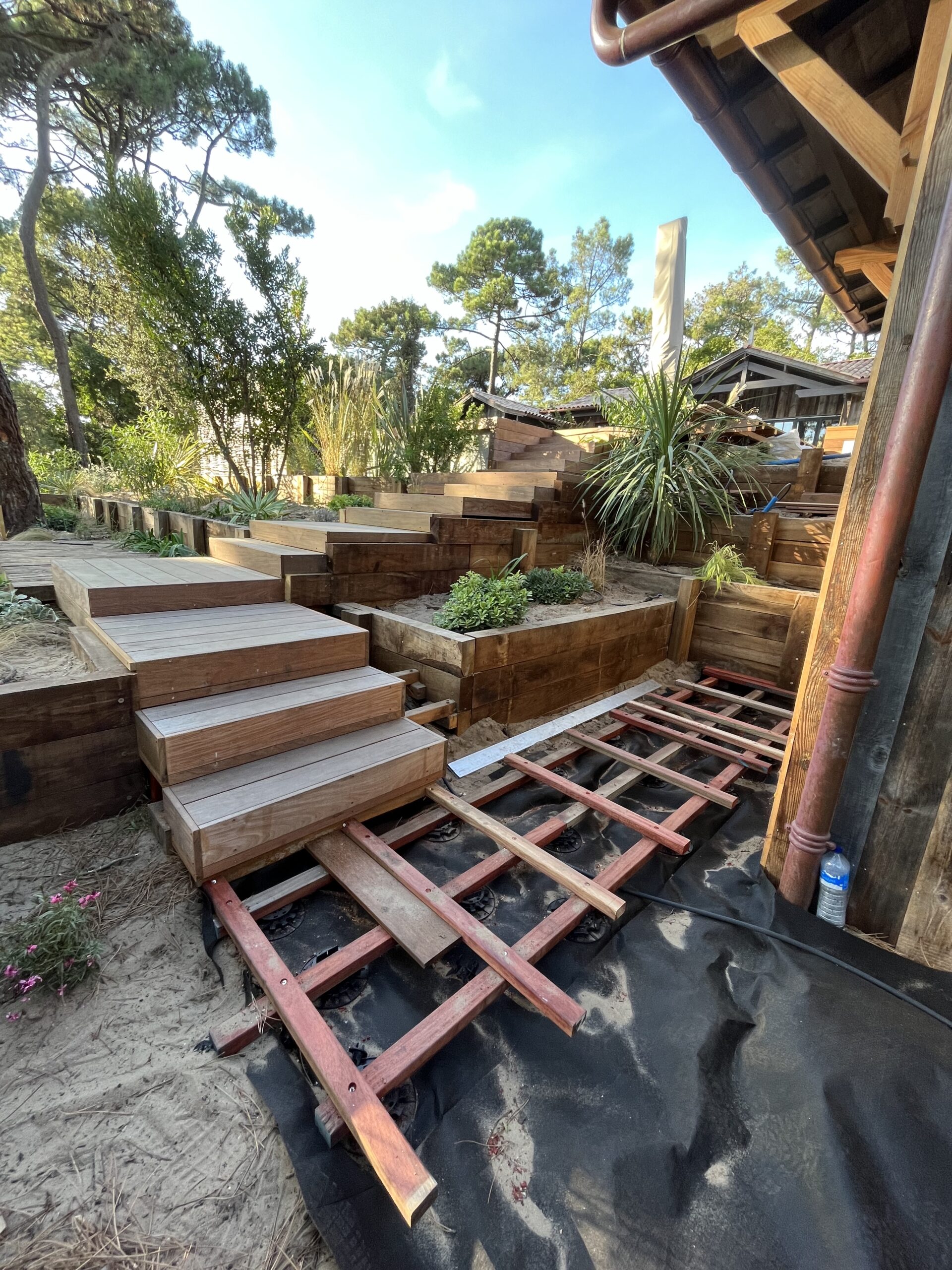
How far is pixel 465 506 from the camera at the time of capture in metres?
3.20

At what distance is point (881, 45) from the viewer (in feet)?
6.14

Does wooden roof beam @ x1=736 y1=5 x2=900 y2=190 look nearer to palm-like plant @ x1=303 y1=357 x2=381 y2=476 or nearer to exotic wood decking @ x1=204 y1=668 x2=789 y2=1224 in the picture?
exotic wood decking @ x1=204 y1=668 x2=789 y2=1224

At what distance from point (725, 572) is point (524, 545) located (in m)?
1.38

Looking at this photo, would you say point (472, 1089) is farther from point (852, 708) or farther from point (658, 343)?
point (658, 343)

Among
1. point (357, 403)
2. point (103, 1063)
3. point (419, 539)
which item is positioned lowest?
point (103, 1063)

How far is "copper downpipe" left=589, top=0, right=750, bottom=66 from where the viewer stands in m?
1.51

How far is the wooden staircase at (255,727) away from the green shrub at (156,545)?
49.4 inches

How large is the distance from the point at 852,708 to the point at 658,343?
14.9ft

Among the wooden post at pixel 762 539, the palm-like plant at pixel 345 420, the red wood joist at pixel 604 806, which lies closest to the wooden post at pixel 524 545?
the wooden post at pixel 762 539

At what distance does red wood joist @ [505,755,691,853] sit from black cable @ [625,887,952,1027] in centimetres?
18

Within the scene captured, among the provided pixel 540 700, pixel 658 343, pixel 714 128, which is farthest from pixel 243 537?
pixel 658 343

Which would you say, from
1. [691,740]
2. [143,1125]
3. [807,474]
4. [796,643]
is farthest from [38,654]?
[807,474]

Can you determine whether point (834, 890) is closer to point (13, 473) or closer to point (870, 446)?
point (870, 446)

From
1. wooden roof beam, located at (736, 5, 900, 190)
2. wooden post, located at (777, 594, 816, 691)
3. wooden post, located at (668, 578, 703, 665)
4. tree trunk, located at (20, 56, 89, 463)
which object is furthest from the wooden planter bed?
tree trunk, located at (20, 56, 89, 463)
